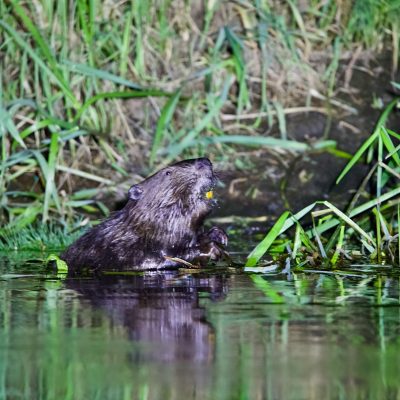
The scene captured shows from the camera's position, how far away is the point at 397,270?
18.6 feet

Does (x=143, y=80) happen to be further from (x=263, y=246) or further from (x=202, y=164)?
(x=263, y=246)

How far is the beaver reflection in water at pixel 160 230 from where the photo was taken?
6121 mm

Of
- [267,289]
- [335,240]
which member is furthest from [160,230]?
[267,289]

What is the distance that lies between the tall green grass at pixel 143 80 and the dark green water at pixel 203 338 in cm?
256

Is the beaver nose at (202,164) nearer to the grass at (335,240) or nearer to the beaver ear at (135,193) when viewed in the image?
the beaver ear at (135,193)

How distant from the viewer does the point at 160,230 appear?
20.7 ft

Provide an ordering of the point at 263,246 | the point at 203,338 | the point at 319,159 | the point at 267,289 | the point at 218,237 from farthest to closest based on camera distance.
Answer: the point at 319,159 < the point at 218,237 < the point at 263,246 < the point at 267,289 < the point at 203,338

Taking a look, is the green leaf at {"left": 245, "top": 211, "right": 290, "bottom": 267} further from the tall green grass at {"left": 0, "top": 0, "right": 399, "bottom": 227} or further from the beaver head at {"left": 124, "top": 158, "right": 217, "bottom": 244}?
the tall green grass at {"left": 0, "top": 0, "right": 399, "bottom": 227}

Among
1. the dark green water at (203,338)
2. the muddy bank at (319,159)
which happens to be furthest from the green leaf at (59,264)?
the muddy bank at (319,159)

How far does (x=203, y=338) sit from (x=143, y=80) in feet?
16.0

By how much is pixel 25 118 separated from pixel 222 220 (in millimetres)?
1671

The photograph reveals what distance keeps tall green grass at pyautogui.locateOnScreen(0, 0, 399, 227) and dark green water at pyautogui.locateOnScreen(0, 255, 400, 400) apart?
2562 mm

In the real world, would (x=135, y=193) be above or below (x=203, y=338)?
above

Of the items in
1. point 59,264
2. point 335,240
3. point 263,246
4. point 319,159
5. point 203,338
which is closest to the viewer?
point 203,338
